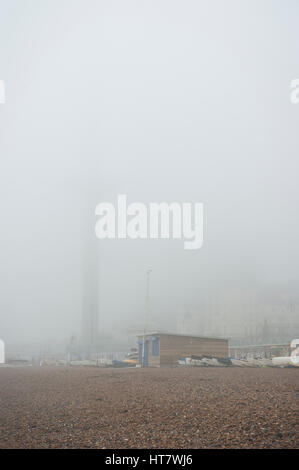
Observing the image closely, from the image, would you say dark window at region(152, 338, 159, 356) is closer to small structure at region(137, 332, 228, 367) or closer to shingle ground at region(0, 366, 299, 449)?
small structure at region(137, 332, 228, 367)

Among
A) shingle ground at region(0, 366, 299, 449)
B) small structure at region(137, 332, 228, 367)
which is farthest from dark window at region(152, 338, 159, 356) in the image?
shingle ground at region(0, 366, 299, 449)

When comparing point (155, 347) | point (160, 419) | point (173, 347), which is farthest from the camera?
point (155, 347)

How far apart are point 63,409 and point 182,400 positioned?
4.84 meters

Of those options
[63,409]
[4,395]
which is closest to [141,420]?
[63,409]

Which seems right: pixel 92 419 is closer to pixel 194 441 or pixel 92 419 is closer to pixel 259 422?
pixel 194 441

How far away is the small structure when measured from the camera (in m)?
47.2

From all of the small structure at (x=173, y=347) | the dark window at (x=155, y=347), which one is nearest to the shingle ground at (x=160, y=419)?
the small structure at (x=173, y=347)

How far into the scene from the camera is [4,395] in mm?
20906

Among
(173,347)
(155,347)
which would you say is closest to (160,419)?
(173,347)

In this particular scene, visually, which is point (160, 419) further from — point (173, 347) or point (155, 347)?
point (155, 347)

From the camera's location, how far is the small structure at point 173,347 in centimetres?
4719

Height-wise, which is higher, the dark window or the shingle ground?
the shingle ground

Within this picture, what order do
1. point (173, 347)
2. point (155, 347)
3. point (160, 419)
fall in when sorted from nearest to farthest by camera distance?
point (160, 419), point (173, 347), point (155, 347)

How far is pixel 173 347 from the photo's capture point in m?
47.9
